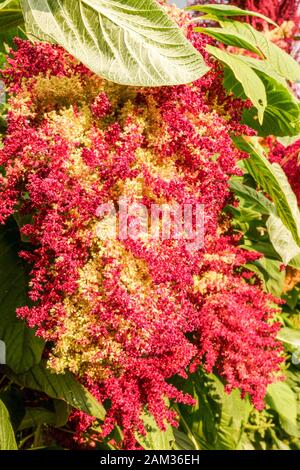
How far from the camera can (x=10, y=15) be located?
0.74 m

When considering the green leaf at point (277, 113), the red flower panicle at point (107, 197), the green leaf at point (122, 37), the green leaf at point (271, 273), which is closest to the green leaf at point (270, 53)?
the green leaf at point (277, 113)

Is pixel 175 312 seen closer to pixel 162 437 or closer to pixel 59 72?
pixel 59 72

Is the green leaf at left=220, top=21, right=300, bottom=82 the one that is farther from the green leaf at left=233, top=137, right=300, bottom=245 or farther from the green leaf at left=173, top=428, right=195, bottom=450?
the green leaf at left=173, top=428, right=195, bottom=450

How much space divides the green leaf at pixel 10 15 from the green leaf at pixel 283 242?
0.62 m

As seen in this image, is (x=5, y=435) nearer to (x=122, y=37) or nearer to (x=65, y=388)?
(x=65, y=388)

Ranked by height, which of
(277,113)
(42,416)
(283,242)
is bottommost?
(42,416)

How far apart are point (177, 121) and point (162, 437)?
0.68 metres

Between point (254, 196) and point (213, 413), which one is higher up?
point (254, 196)

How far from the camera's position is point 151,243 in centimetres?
69

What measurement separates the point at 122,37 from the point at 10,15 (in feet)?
0.61

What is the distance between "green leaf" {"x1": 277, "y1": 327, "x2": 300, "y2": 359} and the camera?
159cm

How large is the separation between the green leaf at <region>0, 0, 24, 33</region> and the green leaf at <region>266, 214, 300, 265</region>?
621mm

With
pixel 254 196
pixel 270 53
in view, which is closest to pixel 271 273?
pixel 254 196
